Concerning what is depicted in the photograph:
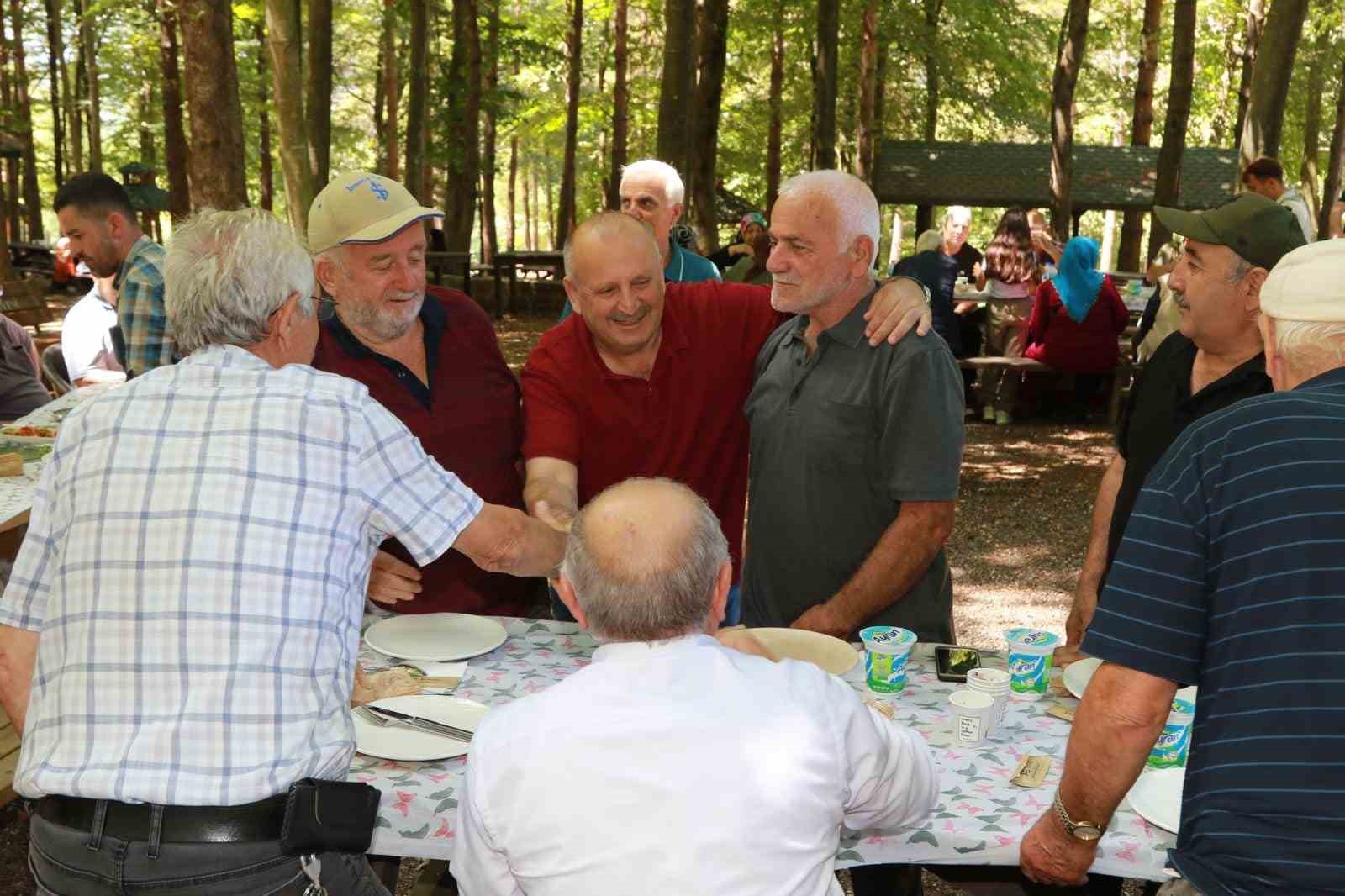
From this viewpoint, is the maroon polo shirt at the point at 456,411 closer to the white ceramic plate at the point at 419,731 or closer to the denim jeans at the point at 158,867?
the white ceramic plate at the point at 419,731

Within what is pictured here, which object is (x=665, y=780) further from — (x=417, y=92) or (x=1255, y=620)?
(x=417, y=92)

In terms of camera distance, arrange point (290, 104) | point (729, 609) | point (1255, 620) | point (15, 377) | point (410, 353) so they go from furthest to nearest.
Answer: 1. point (290, 104)
2. point (15, 377)
3. point (729, 609)
4. point (410, 353)
5. point (1255, 620)

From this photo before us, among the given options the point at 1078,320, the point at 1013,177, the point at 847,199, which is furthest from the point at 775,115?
the point at 847,199

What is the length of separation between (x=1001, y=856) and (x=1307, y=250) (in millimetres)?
1117

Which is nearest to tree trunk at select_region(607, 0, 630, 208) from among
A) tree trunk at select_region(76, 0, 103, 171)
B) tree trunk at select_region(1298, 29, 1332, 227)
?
tree trunk at select_region(76, 0, 103, 171)

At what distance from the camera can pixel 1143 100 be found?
68.9 ft

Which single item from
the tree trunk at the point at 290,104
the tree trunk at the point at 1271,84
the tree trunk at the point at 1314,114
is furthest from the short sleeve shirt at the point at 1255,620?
the tree trunk at the point at 1314,114

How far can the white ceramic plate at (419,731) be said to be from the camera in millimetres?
2404

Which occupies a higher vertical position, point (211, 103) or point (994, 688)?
point (211, 103)

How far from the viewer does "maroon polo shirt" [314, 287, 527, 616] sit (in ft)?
11.5

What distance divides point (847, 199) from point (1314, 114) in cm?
3016

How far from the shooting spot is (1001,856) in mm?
2139

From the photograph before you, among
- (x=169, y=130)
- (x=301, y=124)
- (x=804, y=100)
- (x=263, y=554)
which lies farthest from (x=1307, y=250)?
(x=804, y=100)

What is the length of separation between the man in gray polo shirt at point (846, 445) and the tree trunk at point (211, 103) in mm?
4876
